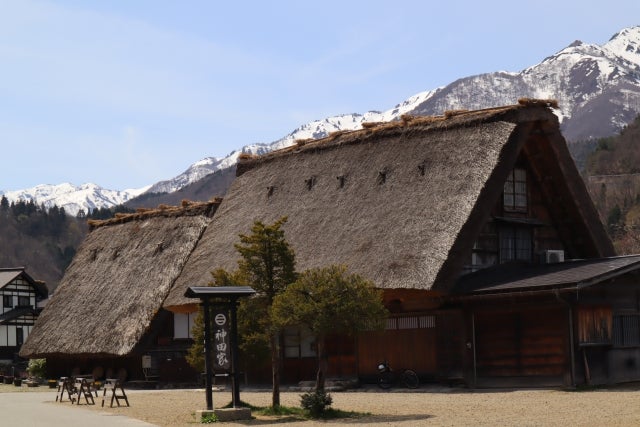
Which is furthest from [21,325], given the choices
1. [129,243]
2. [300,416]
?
[300,416]

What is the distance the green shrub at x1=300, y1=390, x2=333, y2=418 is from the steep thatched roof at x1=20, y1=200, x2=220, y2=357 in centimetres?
1784

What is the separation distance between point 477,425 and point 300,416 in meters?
4.94

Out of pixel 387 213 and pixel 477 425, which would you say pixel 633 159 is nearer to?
pixel 387 213

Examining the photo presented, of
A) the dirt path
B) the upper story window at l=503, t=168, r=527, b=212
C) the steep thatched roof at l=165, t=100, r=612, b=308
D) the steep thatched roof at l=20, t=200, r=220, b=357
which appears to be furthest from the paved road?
the upper story window at l=503, t=168, r=527, b=212

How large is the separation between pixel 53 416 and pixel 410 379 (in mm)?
11038

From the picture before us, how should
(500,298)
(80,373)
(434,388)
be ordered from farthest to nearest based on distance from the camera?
1. (80,373)
2. (434,388)
3. (500,298)

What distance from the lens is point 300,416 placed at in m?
20.9

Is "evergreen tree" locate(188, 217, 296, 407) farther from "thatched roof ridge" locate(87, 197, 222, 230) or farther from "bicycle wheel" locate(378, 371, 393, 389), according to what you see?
"thatched roof ridge" locate(87, 197, 222, 230)

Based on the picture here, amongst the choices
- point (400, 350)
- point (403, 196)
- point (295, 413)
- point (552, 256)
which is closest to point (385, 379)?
point (400, 350)

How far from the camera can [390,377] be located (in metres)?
29.3

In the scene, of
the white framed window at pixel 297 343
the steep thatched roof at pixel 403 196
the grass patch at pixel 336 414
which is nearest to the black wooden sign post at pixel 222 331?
the grass patch at pixel 336 414

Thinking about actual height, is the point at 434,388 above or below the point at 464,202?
below

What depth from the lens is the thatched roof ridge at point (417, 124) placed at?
30.4 meters

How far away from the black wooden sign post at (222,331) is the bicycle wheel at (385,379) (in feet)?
28.2
